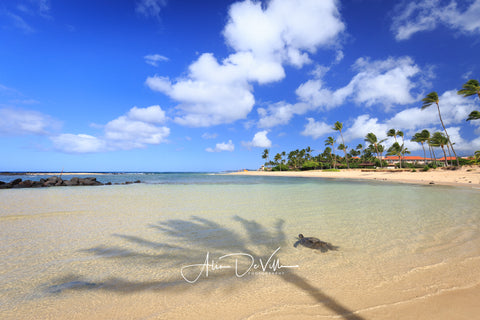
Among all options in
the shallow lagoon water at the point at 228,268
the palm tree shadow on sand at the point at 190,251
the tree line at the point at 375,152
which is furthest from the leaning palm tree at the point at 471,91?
the palm tree shadow on sand at the point at 190,251

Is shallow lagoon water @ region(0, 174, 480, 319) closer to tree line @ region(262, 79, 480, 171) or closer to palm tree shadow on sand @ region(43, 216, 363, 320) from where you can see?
palm tree shadow on sand @ region(43, 216, 363, 320)

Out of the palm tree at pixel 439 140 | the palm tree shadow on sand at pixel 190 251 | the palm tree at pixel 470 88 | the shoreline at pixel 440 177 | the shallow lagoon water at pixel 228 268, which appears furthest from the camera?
the palm tree at pixel 439 140

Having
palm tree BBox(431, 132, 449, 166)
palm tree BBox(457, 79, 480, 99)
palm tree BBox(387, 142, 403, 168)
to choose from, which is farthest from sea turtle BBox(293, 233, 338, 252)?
palm tree BBox(387, 142, 403, 168)

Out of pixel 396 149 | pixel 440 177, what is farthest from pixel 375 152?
pixel 440 177

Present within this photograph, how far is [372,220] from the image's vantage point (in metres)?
6.62

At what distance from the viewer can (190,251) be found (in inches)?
165

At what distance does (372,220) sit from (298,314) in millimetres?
5702

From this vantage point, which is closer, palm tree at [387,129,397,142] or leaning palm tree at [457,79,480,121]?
leaning palm tree at [457,79,480,121]

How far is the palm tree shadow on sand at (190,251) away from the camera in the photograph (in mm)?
2826

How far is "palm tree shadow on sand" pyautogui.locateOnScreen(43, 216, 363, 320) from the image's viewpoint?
2.83 metres

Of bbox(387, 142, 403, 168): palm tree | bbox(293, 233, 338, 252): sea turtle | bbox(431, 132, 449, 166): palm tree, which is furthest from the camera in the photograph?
bbox(387, 142, 403, 168): palm tree

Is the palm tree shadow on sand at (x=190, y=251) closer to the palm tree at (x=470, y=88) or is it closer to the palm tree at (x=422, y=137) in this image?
the palm tree at (x=470, y=88)

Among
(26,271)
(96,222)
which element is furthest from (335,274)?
(96,222)

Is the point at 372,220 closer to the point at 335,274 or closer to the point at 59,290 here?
the point at 335,274
